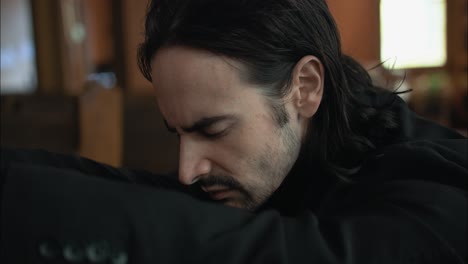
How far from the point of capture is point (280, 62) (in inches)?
31.6

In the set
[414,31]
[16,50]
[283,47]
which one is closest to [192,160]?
[283,47]

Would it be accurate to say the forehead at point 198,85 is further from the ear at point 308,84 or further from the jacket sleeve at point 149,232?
the jacket sleeve at point 149,232

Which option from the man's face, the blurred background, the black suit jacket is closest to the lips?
the man's face

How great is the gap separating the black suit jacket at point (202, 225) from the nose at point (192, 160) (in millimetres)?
208

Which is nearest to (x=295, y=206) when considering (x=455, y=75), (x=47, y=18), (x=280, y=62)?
(x=280, y=62)

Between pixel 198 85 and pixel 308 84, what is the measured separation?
0.19 meters

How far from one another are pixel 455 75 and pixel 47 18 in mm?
3389

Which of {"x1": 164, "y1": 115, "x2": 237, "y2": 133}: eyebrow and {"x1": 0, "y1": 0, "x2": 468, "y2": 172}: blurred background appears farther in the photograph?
{"x1": 0, "y1": 0, "x2": 468, "y2": 172}: blurred background

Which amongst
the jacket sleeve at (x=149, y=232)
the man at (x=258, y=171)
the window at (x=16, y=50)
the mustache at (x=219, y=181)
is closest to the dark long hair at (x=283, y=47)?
the man at (x=258, y=171)

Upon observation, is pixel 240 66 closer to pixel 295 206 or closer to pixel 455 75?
pixel 295 206

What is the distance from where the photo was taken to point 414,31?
5141 mm

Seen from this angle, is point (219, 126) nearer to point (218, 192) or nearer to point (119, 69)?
point (218, 192)

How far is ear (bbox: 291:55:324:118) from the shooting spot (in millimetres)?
814

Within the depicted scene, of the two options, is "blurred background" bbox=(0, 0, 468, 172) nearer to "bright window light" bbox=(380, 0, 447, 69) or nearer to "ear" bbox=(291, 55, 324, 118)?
"bright window light" bbox=(380, 0, 447, 69)
